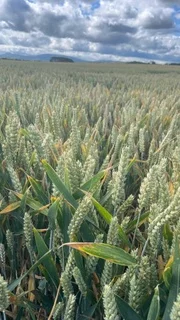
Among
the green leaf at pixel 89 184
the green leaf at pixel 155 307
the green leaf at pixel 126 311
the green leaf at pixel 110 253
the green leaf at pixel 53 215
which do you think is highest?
the green leaf at pixel 89 184

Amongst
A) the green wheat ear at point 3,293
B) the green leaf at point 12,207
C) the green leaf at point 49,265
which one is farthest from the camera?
the green leaf at point 12,207

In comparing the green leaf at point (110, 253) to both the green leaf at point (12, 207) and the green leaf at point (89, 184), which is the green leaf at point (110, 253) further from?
the green leaf at point (12, 207)

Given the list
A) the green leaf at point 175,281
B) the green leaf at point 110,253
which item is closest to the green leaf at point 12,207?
the green leaf at point 110,253

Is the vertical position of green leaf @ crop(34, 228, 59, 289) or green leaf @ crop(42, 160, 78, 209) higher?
green leaf @ crop(42, 160, 78, 209)

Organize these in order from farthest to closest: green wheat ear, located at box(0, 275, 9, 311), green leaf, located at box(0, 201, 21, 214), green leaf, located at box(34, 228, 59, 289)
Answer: green leaf, located at box(0, 201, 21, 214) < green leaf, located at box(34, 228, 59, 289) < green wheat ear, located at box(0, 275, 9, 311)

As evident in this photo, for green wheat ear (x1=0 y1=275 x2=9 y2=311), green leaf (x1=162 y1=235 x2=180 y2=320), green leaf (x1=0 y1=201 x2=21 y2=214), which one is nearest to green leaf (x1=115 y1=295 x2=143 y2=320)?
green leaf (x1=162 y1=235 x2=180 y2=320)

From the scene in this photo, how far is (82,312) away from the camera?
611mm

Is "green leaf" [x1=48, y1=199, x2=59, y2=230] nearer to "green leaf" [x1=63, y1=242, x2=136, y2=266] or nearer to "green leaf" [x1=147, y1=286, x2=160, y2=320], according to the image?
"green leaf" [x1=63, y1=242, x2=136, y2=266]

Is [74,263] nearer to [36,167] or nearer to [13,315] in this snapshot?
[13,315]

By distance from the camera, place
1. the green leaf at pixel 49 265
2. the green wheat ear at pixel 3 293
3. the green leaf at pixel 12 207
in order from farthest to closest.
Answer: the green leaf at pixel 12 207, the green leaf at pixel 49 265, the green wheat ear at pixel 3 293

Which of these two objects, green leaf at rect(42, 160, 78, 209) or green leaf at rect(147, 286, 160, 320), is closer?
green leaf at rect(147, 286, 160, 320)

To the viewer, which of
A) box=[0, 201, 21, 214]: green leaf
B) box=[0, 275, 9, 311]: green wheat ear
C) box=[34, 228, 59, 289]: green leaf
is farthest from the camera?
box=[0, 201, 21, 214]: green leaf

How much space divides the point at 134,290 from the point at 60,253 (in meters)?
0.18

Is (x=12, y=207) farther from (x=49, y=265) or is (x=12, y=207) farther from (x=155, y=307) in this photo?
(x=155, y=307)
